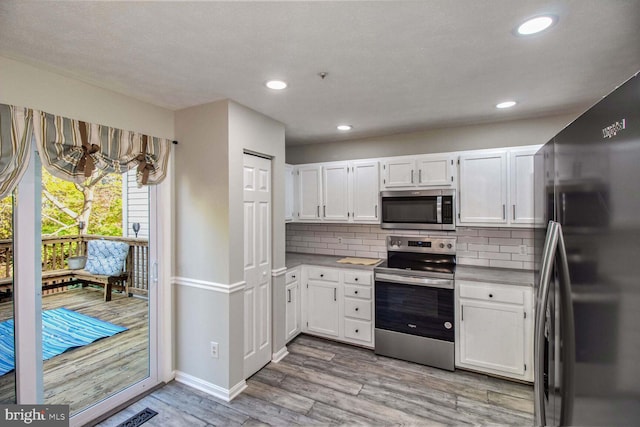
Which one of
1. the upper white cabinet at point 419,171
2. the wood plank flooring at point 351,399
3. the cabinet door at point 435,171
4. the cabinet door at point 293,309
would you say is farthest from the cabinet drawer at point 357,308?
the cabinet door at point 435,171

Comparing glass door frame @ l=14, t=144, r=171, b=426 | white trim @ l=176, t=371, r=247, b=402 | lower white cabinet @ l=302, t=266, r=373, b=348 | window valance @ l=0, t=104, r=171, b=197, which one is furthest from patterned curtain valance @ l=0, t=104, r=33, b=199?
lower white cabinet @ l=302, t=266, r=373, b=348

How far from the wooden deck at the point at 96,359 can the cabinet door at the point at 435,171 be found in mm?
3058

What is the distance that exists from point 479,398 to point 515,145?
7.98ft

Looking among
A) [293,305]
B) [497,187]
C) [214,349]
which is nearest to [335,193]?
[293,305]

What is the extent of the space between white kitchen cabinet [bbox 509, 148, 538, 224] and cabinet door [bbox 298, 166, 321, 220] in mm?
2101

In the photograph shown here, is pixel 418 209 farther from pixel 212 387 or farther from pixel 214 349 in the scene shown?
pixel 212 387

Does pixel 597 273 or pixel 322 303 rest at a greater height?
pixel 597 273

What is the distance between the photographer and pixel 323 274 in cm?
349

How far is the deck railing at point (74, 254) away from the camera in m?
1.87

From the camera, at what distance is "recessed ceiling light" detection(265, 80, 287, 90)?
83.9 inches

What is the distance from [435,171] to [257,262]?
2.09 metres

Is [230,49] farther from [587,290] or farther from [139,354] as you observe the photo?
[139,354]

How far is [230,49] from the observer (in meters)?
1.68

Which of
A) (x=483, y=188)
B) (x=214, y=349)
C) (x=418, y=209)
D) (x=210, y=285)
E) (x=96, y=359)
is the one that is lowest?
(x=96, y=359)
